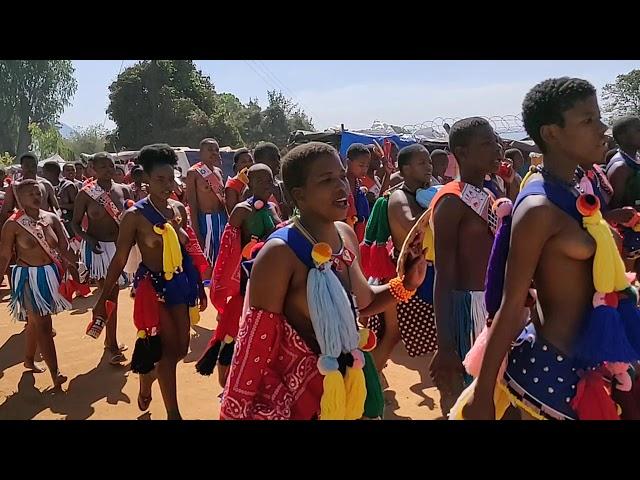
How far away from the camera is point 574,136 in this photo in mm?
2289

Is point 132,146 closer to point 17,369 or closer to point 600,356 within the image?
point 17,369

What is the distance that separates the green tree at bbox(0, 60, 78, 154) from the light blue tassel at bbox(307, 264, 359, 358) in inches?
2413

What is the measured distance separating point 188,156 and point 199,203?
14415 mm

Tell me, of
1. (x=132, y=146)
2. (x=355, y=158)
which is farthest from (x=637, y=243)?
(x=132, y=146)

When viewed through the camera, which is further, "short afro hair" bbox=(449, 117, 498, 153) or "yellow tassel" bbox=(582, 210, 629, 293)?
"short afro hair" bbox=(449, 117, 498, 153)

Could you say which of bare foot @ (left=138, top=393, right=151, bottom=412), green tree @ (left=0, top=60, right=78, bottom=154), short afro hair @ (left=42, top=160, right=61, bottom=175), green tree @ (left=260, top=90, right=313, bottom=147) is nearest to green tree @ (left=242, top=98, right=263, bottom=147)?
green tree @ (left=260, top=90, right=313, bottom=147)

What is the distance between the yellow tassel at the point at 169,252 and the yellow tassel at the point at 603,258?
9.79 feet

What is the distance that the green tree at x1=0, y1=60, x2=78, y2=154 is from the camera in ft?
189

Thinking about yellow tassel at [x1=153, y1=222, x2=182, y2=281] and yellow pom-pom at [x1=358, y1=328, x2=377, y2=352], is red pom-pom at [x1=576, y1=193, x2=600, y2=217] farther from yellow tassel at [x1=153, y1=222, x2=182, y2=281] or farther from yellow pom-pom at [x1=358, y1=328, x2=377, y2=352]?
yellow tassel at [x1=153, y1=222, x2=182, y2=281]

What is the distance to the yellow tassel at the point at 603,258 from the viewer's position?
2.18 m

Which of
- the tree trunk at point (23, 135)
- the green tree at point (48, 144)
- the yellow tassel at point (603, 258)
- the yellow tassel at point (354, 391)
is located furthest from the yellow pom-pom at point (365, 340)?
the tree trunk at point (23, 135)

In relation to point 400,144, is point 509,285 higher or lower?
lower

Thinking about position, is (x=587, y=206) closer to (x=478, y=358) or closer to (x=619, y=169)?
(x=478, y=358)

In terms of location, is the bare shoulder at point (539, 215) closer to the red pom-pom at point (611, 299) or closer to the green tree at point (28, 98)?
the red pom-pom at point (611, 299)
